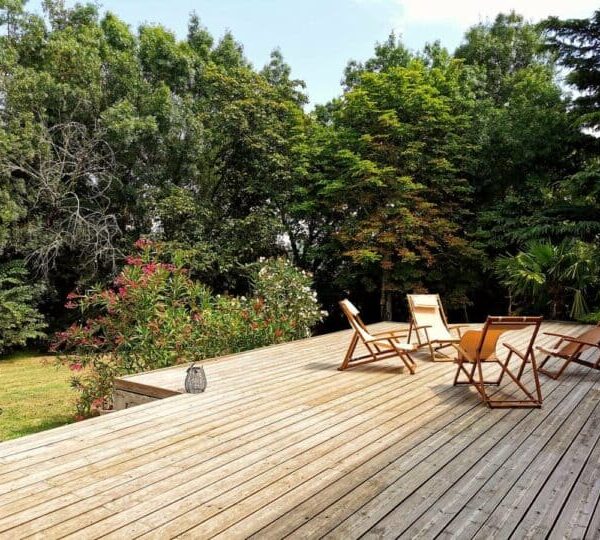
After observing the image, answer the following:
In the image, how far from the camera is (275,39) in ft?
56.4

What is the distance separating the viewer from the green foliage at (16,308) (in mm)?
12242

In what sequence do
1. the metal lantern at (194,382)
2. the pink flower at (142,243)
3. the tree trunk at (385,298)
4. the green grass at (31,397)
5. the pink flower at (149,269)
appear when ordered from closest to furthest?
the metal lantern at (194,382) < the pink flower at (149,269) < the pink flower at (142,243) < the green grass at (31,397) < the tree trunk at (385,298)

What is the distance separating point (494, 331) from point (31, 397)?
830 cm

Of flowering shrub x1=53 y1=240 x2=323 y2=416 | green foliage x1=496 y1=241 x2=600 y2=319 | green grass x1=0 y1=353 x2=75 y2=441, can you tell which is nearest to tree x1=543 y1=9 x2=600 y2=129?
green foliage x1=496 y1=241 x2=600 y2=319

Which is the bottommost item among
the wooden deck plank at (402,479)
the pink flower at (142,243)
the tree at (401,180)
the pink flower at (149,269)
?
the wooden deck plank at (402,479)

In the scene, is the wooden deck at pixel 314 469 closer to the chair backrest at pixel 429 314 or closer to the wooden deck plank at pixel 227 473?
the wooden deck plank at pixel 227 473

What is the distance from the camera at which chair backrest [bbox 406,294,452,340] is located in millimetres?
6125

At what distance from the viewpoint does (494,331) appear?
4.18 m

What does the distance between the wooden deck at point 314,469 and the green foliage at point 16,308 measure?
32.9 ft

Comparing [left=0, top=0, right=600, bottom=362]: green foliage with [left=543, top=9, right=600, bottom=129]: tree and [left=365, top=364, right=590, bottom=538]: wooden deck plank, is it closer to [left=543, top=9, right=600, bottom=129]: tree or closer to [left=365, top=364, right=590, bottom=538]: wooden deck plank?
[left=543, top=9, right=600, bottom=129]: tree

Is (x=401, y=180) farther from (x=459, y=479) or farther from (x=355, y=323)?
(x=459, y=479)

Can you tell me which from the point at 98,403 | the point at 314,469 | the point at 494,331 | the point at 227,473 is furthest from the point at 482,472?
the point at 98,403

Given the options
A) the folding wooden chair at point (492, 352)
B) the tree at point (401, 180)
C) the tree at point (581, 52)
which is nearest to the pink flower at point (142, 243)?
the folding wooden chair at point (492, 352)

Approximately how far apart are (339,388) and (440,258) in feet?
31.2
